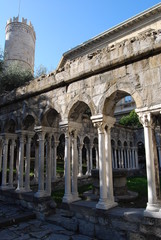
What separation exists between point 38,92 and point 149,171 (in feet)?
16.4

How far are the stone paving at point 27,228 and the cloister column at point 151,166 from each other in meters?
1.84

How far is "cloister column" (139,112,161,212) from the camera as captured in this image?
4121 millimetres

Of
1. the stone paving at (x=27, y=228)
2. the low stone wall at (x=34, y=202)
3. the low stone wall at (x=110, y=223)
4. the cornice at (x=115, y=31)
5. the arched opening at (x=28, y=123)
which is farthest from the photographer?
the cornice at (x=115, y=31)

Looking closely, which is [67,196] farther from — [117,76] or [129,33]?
[129,33]

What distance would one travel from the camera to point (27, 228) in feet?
17.1

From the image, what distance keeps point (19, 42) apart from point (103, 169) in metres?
32.1

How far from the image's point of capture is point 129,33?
2559 centimetres

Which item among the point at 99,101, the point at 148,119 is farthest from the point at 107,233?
the point at 99,101

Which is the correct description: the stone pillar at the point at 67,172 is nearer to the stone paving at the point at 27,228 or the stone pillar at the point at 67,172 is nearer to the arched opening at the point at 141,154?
the stone paving at the point at 27,228

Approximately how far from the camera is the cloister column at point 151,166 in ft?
13.5

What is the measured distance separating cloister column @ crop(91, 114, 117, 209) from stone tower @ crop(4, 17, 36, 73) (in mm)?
28288

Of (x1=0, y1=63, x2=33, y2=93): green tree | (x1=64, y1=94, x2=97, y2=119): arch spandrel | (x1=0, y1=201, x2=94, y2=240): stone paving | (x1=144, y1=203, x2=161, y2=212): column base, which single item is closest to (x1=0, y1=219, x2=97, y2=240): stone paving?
(x1=0, y1=201, x2=94, y2=240): stone paving

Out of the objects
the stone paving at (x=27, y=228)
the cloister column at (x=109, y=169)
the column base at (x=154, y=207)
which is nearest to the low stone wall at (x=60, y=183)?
the stone paving at (x=27, y=228)

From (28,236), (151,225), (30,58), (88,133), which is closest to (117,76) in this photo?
(151,225)
